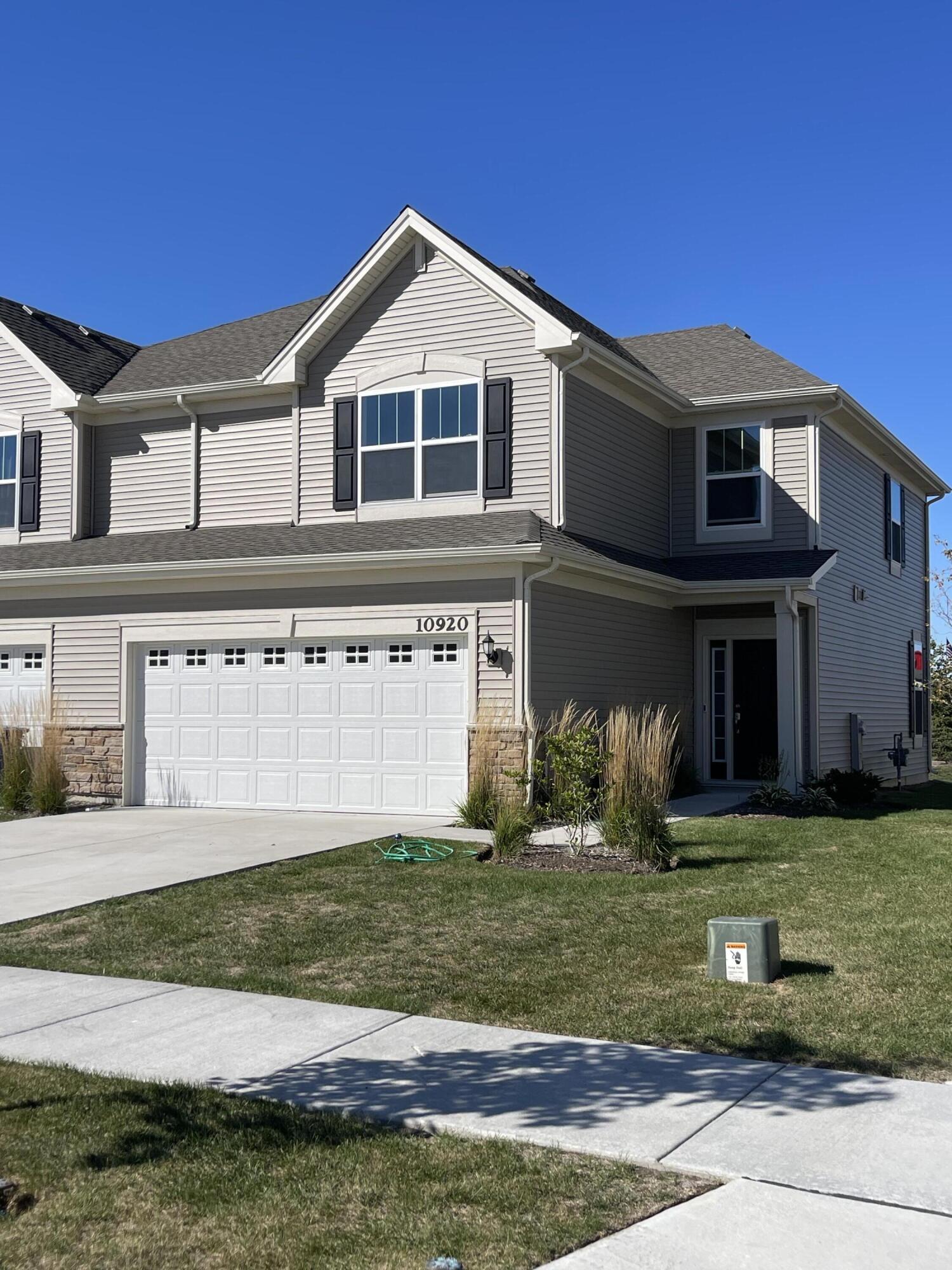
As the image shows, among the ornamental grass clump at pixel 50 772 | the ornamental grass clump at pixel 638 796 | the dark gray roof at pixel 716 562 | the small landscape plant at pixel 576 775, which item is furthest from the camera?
the ornamental grass clump at pixel 50 772

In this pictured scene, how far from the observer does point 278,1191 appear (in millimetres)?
4336

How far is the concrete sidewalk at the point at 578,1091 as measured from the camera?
4.17 meters

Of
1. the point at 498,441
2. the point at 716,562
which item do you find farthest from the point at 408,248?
the point at 716,562

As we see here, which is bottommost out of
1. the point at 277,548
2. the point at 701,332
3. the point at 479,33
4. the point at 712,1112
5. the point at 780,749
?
the point at 712,1112

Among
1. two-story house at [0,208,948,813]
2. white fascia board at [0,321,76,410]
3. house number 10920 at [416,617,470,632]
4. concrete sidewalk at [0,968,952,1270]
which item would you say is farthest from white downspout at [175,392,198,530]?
concrete sidewalk at [0,968,952,1270]

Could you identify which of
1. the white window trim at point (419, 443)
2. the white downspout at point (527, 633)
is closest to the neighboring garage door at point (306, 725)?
the white downspout at point (527, 633)

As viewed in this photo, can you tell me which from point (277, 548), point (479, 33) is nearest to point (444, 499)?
point (277, 548)

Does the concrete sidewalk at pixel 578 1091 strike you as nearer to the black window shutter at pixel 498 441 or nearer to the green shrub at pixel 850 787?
the black window shutter at pixel 498 441

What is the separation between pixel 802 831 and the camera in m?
13.9

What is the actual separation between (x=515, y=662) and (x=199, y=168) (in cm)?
894

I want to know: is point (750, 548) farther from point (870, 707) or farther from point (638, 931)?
point (638, 931)

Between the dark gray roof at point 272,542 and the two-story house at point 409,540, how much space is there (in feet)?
0.25

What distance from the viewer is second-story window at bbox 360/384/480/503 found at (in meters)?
16.4

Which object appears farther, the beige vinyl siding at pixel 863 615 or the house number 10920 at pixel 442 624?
the beige vinyl siding at pixel 863 615
